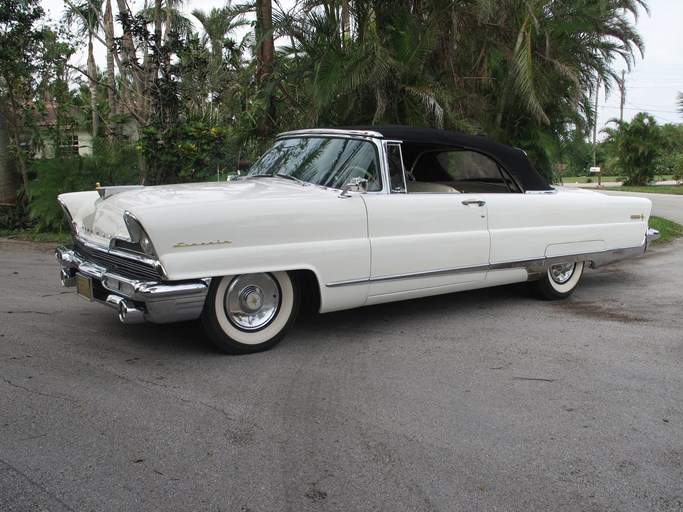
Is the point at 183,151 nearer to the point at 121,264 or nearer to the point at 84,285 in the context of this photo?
the point at 84,285

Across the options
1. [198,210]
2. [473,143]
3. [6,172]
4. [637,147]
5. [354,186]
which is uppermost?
[637,147]

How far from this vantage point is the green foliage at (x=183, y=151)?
30.5ft

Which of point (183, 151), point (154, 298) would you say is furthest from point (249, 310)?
point (183, 151)

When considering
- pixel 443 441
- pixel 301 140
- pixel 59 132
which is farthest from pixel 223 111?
pixel 443 441

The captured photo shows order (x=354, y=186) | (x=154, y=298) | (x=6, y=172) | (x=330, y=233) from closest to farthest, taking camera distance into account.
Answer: (x=154, y=298)
(x=330, y=233)
(x=354, y=186)
(x=6, y=172)

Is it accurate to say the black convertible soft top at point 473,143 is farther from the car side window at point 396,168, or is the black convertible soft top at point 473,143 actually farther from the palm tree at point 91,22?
the palm tree at point 91,22

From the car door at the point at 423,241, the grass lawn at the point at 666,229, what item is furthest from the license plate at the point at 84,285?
the grass lawn at the point at 666,229

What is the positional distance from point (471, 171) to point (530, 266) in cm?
129

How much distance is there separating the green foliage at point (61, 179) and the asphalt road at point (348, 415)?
5.26m

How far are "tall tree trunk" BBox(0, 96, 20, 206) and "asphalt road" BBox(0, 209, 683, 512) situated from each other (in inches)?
257

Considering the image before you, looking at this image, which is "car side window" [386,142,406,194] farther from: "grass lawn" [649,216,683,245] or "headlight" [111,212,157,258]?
"grass lawn" [649,216,683,245]

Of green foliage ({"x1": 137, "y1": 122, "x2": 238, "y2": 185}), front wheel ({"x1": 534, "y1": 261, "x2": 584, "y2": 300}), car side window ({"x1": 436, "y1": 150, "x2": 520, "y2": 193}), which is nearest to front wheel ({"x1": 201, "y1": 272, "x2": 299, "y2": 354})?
car side window ({"x1": 436, "y1": 150, "x2": 520, "y2": 193})

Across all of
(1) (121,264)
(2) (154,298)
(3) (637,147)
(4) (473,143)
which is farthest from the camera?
(3) (637,147)

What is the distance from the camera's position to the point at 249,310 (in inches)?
176
